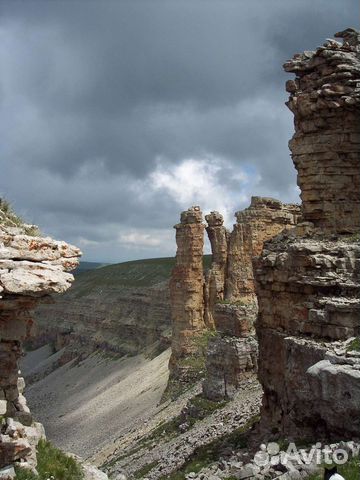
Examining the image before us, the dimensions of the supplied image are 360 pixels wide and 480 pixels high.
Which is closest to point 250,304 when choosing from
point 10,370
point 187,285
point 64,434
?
point 187,285

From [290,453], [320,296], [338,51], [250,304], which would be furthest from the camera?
[250,304]

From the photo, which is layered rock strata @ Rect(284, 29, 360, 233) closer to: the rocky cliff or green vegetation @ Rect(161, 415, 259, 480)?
green vegetation @ Rect(161, 415, 259, 480)

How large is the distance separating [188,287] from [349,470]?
134 ft

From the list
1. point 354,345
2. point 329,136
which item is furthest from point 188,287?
point 354,345

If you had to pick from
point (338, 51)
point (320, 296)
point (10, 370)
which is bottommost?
point (10, 370)

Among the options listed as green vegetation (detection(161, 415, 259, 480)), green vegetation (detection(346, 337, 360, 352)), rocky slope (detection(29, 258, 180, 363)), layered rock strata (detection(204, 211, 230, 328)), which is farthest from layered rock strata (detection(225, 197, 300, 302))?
rocky slope (detection(29, 258, 180, 363))

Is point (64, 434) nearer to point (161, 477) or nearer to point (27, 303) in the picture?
point (161, 477)

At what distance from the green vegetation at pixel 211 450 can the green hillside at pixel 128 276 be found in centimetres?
7193

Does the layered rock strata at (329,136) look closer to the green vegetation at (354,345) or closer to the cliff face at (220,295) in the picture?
the green vegetation at (354,345)

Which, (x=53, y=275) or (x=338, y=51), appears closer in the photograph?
(x=53, y=275)

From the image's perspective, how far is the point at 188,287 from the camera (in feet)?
172

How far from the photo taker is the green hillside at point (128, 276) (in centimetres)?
10379

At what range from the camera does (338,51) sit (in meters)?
22.0

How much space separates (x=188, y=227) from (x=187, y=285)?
6008 mm
